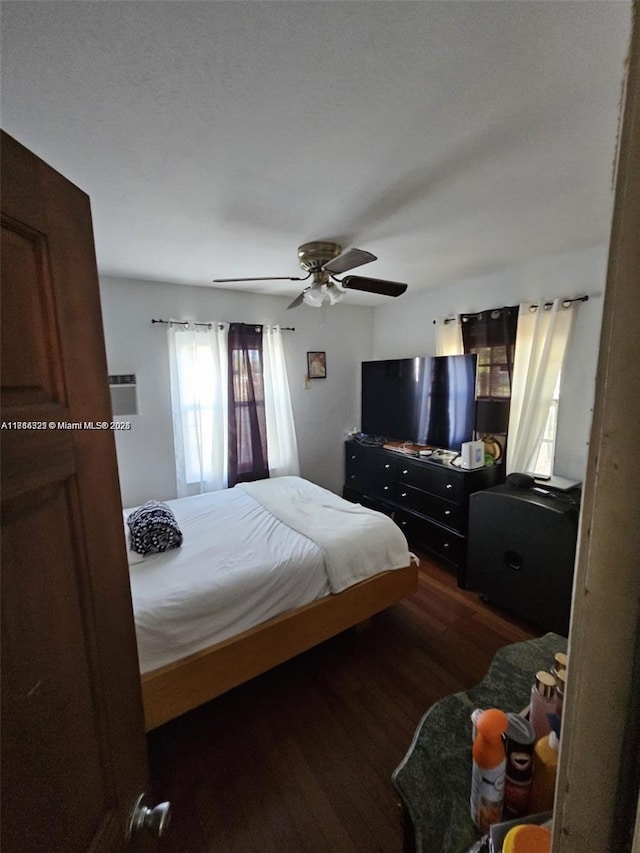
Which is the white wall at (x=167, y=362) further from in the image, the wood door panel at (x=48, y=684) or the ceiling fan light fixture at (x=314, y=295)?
the wood door panel at (x=48, y=684)

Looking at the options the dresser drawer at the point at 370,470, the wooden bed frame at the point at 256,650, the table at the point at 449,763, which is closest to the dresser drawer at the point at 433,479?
the dresser drawer at the point at 370,470

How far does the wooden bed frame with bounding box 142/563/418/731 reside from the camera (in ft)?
4.63

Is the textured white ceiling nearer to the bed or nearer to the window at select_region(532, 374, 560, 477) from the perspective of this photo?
the window at select_region(532, 374, 560, 477)

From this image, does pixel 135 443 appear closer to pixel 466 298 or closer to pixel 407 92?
pixel 407 92

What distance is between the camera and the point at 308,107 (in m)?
1.02

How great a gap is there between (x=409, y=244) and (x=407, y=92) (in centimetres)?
119

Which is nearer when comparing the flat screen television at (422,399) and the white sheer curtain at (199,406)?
the flat screen television at (422,399)

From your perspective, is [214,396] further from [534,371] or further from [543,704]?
[543,704]

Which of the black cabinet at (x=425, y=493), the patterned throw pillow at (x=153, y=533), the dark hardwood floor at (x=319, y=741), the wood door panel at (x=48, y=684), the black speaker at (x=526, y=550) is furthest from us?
the black cabinet at (x=425, y=493)

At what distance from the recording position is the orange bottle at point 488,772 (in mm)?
640

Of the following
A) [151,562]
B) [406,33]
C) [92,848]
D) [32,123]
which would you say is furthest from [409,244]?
[92,848]

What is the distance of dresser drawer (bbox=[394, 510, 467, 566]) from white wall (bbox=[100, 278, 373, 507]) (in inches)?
45.8

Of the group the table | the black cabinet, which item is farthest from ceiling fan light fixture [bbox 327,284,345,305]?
the table

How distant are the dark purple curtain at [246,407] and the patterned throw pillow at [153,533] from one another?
1252mm
